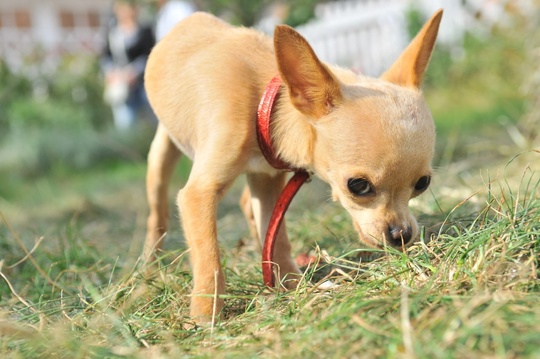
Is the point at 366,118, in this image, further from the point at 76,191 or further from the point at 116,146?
the point at 116,146

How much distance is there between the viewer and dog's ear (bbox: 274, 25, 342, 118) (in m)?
2.70

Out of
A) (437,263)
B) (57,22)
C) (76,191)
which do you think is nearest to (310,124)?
(437,263)

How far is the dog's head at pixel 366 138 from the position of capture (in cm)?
267

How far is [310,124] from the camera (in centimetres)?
300

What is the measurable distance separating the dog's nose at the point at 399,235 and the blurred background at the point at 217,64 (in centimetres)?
198

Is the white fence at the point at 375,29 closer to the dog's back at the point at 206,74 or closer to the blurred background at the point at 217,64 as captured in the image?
the blurred background at the point at 217,64

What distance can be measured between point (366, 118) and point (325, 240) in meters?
1.23

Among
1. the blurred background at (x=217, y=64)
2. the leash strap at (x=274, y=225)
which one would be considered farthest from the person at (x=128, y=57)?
the leash strap at (x=274, y=225)

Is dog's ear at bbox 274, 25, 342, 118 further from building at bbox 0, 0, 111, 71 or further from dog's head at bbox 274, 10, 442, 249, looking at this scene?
building at bbox 0, 0, 111, 71

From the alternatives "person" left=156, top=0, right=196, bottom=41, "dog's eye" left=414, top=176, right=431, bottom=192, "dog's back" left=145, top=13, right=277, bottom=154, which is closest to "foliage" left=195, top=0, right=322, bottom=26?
"person" left=156, top=0, right=196, bottom=41

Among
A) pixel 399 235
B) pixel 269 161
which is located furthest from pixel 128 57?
pixel 399 235

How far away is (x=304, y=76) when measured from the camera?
9.35ft

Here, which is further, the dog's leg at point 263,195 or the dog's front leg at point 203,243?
the dog's leg at point 263,195

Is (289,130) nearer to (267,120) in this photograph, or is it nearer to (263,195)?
(267,120)
